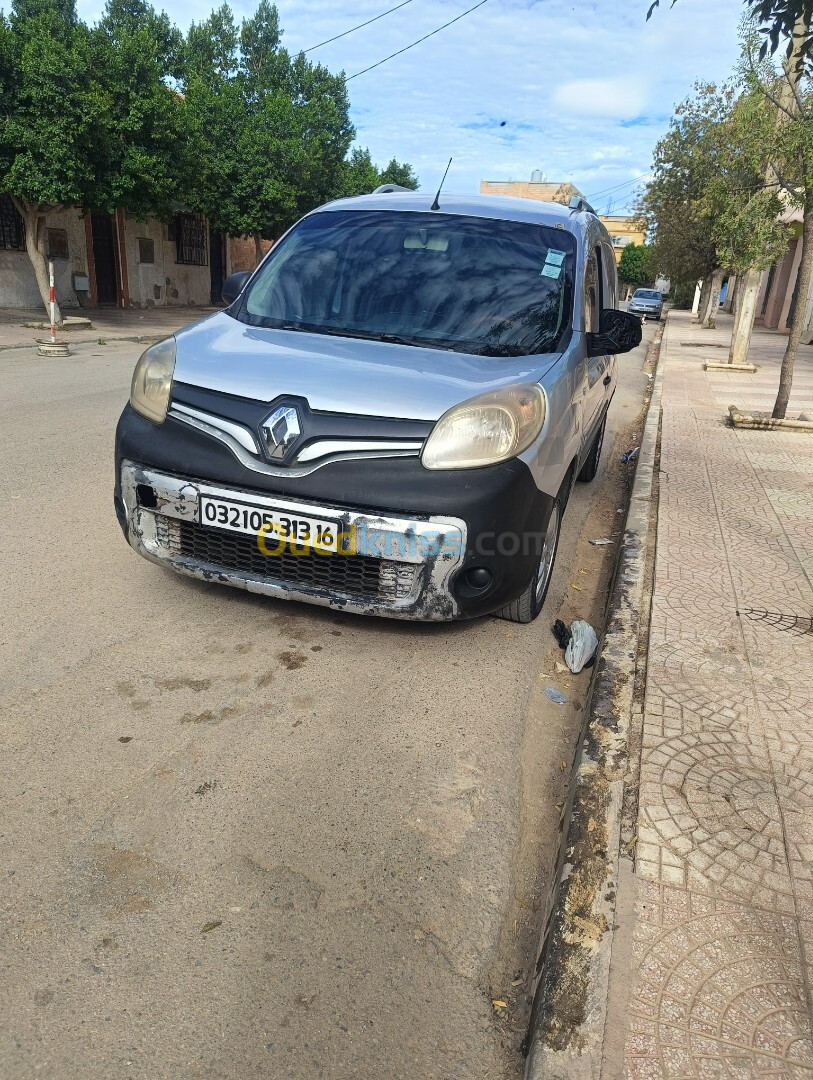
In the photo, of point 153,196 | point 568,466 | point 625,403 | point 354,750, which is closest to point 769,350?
point 625,403

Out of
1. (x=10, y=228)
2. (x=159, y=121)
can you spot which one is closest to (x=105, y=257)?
(x=10, y=228)

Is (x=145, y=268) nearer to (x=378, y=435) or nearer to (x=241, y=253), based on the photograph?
(x=241, y=253)

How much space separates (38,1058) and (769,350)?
2447cm

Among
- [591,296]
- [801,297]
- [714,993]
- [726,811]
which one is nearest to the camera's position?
[714,993]

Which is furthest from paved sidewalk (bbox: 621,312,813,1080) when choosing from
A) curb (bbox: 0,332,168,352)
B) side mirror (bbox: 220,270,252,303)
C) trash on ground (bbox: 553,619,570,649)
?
curb (bbox: 0,332,168,352)

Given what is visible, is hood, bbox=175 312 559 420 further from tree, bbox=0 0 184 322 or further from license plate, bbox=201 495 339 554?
tree, bbox=0 0 184 322

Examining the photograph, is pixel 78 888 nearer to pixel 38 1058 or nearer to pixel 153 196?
pixel 38 1058

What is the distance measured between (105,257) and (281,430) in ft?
81.5

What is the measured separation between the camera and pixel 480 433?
10.1 ft

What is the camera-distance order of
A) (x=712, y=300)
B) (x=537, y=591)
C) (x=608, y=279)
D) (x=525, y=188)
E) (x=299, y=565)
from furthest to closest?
(x=525, y=188) → (x=712, y=300) → (x=608, y=279) → (x=537, y=591) → (x=299, y=565)

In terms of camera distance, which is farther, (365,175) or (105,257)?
(365,175)

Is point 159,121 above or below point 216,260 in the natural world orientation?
above

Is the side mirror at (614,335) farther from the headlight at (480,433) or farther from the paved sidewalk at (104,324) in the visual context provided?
the paved sidewalk at (104,324)

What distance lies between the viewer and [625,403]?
40.7 feet
